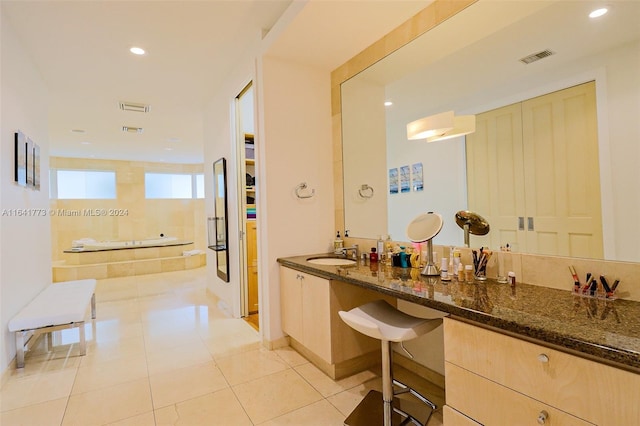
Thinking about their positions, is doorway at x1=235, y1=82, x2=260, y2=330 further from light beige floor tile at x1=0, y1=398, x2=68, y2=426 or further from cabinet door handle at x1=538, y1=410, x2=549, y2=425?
cabinet door handle at x1=538, y1=410, x2=549, y2=425

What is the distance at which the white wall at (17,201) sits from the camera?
231cm

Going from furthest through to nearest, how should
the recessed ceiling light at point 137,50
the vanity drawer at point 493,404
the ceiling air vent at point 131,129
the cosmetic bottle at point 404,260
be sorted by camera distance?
the ceiling air vent at point 131,129 < the recessed ceiling light at point 137,50 < the cosmetic bottle at point 404,260 < the vanity drawer at point 493,404

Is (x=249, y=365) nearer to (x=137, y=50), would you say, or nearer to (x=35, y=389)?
(x=35, y=389)

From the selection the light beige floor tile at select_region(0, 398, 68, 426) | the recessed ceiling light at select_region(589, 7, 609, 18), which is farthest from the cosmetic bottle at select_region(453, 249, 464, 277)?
the light beige floor tile at select_region(0, 398, 68, 426)

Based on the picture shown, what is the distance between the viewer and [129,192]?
822cm

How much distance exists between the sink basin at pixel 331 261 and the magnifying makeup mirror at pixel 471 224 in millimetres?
849

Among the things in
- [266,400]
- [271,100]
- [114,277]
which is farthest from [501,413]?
[114,277]

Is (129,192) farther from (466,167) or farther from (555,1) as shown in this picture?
(555,1)

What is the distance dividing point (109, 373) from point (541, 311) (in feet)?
9.35

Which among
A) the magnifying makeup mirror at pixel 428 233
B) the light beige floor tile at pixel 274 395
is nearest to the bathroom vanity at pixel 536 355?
the magnifying makeup mirror at pixel 428 233

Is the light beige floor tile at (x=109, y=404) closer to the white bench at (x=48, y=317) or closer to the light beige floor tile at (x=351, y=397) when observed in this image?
the white bench at (x=48, y=317)

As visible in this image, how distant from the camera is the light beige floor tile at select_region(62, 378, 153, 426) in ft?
6.01

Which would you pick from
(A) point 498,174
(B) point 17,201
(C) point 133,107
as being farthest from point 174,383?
(C) point 133,107

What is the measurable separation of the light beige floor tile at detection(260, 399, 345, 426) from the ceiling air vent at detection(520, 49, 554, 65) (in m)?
2.28
